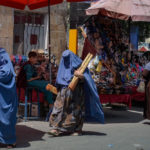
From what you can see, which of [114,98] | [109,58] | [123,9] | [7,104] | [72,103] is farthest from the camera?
[109,58]

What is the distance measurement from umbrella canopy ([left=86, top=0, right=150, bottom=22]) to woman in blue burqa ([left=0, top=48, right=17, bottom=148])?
13.5 ft

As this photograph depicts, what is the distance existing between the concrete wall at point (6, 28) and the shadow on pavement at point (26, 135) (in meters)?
5.62

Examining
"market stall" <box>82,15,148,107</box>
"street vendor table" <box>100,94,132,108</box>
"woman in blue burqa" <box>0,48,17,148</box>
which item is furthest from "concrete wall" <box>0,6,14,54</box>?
"woman in blue burqa" <box>0,48,17,148</box>

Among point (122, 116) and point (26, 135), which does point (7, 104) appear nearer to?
point (26, 135)

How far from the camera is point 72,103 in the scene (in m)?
7.03

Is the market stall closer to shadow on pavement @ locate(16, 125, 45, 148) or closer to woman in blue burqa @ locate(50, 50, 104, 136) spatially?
woman in blue burqa @ locate(50, 50, 104, 136)

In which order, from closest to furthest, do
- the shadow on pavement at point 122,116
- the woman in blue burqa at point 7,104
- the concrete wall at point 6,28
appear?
the woman in blue burqa at point 7,104, the shadow on pavement at point 122,116, the concrete wall at point 6,28

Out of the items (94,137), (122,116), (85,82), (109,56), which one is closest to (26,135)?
(94,137)

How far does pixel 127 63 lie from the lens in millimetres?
11016

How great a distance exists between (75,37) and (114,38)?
234 centimetres

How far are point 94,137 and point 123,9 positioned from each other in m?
4.08

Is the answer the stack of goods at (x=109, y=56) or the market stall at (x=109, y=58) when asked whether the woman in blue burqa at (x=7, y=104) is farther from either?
the stack of goods at (x=109, y=56)

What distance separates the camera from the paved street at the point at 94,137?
6.05 m

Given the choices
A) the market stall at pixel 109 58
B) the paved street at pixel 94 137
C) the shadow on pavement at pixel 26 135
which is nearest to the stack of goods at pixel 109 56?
the market stall at pixel 109 58
